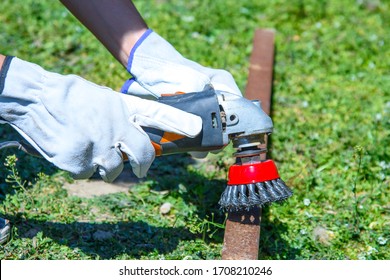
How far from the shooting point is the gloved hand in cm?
306

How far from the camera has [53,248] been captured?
2.99m

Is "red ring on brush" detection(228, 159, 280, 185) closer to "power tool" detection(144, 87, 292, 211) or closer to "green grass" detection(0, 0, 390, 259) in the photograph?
"power tool" detection(144, 87, 292, 211)

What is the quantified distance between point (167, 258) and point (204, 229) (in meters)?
0.23

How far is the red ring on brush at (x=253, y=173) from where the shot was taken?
2859mm

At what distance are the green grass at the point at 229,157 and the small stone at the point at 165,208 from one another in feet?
0.08

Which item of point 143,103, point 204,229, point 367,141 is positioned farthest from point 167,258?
point 367,141

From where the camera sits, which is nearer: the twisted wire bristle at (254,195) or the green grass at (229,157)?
the twisted wire bristle at (254,195)

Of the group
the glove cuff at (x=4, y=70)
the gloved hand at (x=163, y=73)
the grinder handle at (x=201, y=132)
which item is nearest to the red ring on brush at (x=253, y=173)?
the grinder handle at (x=201, y=132)

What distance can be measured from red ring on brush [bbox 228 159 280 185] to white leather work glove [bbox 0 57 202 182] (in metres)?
0.28

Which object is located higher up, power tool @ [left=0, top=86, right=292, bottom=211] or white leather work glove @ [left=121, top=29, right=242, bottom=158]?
white leather work glove @ [left=121, top=29, right=242, bottom=158]

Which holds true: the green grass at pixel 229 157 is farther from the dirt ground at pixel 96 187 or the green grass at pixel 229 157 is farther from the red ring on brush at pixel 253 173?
the red ring on brush at pixel 253 173

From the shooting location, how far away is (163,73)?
3100 mm

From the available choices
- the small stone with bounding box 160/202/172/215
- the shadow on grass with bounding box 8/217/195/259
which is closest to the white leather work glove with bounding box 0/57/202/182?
the shadow on grass with bounding box 8/217/195/259

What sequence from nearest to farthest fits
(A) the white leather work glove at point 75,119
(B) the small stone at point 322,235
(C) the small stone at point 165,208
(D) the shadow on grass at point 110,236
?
1. (A) the white leather work glove at point 75,119
2. (D) the shadow on grass at point 110,236
3. (B) the small stone at point 322,235
4. (C) the small stone at point 165,208
